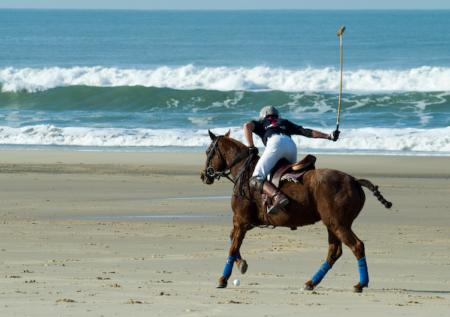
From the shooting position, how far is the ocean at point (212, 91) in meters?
32.7

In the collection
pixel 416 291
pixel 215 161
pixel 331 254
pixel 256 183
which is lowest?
pixel 416 291

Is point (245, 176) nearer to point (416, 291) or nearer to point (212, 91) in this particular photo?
point (416, 291)

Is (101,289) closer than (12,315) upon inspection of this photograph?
No

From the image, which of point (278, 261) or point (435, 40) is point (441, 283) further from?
point (435, 40)

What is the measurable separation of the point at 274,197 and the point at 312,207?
42 centimetres

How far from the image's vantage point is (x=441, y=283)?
12.4 m

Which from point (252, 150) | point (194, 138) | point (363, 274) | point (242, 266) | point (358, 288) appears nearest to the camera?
point (358, 288)

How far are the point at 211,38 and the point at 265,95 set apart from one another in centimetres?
6117

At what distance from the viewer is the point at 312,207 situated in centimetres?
1205

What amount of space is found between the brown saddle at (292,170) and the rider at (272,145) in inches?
2.6

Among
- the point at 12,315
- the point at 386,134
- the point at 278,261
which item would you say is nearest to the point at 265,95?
the point at 386,134

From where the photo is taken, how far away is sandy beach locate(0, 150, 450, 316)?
10.8 metres

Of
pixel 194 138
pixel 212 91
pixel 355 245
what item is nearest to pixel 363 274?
pixel 355 245

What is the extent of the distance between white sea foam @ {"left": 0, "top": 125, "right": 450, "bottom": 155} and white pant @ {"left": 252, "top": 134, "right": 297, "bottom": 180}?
1688cm
